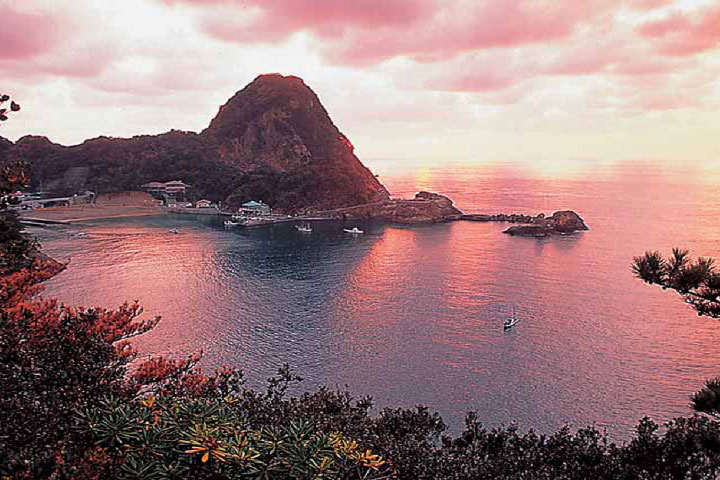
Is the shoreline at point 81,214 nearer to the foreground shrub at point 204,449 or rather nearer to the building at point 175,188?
the building at point 175,188

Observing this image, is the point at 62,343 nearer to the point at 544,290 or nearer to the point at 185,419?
the point at 185,419

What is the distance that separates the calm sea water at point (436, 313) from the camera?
21.2 m

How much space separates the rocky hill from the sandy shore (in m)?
3.00

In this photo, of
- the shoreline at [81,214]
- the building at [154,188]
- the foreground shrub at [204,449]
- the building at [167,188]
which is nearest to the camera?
the foreground shrub at [204,449]

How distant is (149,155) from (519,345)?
9381 cm

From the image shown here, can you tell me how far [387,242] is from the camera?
56938 mm

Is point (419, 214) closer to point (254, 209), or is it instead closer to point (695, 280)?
point (254, 209)

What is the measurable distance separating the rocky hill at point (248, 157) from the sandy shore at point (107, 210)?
118 inches

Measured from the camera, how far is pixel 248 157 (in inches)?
4348

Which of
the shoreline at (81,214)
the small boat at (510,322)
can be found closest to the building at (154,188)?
the shoreline at (81,214)

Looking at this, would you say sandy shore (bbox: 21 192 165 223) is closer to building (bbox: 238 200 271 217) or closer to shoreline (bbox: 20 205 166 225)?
shoreline (bbox: 20 205 166 225)

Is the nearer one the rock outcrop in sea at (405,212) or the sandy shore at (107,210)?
the rock outcrop in sea at (405,212)

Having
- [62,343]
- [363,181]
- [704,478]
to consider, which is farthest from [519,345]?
[363,181]

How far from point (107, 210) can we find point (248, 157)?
35640 mm
